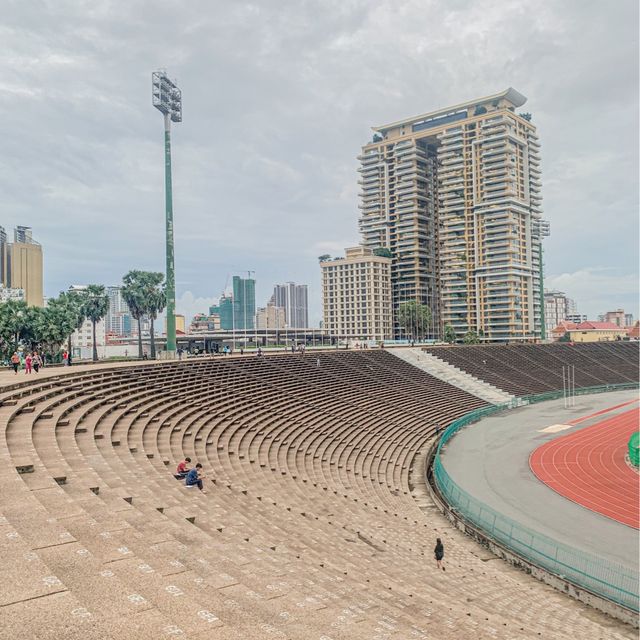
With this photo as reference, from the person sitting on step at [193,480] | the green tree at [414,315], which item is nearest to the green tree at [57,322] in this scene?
the person sitting on step at [193,480]

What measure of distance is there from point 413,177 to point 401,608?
462ft

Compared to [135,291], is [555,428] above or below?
below

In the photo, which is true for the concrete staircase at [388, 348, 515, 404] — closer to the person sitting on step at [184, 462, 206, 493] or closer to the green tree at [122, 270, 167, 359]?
the green tree at [122, 270, 167, 359]

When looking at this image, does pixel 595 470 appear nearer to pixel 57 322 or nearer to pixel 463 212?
pixel 57 322

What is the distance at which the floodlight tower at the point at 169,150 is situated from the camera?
52969mm

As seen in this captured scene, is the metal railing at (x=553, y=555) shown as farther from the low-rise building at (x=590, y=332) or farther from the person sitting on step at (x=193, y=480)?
the low-rise building at (x=590, y=332)

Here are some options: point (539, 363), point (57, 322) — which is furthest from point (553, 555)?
point (539, 363)

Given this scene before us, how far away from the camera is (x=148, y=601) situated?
6609mm

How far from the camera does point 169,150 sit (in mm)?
54250

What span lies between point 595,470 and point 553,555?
15.9m

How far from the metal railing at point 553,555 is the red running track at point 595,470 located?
5.91 metres

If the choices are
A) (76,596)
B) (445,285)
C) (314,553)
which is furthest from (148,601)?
(445,285)

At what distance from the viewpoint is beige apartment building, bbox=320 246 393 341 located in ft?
477

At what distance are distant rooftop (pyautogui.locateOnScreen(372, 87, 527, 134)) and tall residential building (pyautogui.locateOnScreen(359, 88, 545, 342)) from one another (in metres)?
0.27
